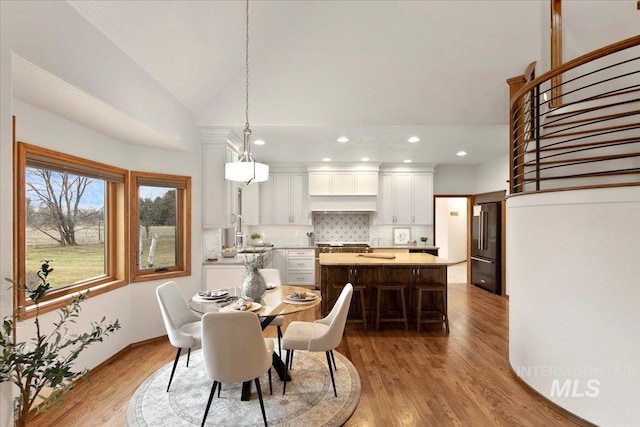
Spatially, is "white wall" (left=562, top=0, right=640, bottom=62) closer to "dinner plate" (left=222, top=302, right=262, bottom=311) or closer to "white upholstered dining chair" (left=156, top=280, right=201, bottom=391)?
"dinner plate" (left=222, top=302, right=262, bottom=311)

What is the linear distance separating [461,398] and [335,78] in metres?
3.60

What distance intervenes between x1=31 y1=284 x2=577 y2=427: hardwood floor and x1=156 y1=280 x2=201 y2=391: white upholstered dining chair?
0.59 m

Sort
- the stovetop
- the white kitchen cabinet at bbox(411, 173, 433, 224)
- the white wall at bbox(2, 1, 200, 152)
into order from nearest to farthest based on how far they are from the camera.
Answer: the white wall at bbox(2, 1, 200, 152), the stovetop, the white kitchen cabinet at bbox(411, 173, 433, 224)

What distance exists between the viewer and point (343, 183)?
21.9ft

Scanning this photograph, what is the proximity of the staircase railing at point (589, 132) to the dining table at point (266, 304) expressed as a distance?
2.21 metres

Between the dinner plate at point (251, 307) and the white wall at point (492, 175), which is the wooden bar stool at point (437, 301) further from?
the white wall at point (492, 175)

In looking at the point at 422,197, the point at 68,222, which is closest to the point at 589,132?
the point at 422,197

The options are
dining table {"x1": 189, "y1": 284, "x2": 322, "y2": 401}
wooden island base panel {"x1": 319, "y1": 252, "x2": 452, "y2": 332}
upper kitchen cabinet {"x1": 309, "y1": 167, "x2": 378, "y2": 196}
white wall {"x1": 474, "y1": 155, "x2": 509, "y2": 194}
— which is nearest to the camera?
dining table {"x1": 189, "y1": 284, "x2": 322, "y2": 401}

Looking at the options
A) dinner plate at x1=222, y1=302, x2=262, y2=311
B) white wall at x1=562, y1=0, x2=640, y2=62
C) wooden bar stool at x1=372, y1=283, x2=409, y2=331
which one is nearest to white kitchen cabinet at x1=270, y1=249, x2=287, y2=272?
wooden bar stool at x1=372, y1=283, x2=409, y2=331

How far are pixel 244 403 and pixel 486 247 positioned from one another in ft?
18.5

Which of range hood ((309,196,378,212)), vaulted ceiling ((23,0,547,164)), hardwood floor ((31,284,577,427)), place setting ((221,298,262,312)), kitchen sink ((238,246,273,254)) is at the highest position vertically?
vaulted ceiling ((23,0,547,164))

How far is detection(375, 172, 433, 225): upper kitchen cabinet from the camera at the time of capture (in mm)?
6820

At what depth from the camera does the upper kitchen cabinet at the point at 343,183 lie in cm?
667

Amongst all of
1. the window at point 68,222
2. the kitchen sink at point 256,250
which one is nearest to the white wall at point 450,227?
the kitchen sink at point 256,250
